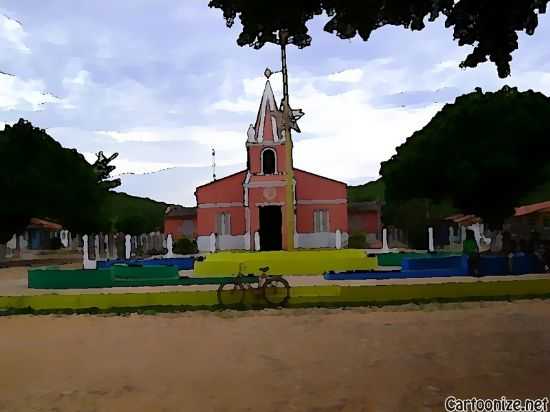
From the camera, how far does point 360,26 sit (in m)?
6.64

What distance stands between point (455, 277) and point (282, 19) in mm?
12983

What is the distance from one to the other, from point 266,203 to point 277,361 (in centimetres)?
2209

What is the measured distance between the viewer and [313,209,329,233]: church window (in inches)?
1256

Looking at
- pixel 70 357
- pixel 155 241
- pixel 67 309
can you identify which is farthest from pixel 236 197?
pixel 70 357

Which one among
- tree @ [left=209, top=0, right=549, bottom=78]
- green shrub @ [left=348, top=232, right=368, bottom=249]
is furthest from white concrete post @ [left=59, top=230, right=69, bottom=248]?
tree @ [left=209, top=0, right=549, bottom=78]

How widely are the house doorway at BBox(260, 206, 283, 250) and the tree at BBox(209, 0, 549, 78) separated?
23.4 m

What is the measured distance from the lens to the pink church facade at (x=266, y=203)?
2983cm

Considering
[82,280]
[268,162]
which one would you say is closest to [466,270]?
[82,280]

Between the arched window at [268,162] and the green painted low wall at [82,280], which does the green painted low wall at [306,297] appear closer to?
the green painted low wall at [82,280]

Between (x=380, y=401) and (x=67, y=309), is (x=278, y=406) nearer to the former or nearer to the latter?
(x=380, y=401)

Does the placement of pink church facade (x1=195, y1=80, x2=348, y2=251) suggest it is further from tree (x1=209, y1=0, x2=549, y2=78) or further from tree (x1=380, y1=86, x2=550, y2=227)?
tree (x1=209, y1=0, x2=549, y2=78)

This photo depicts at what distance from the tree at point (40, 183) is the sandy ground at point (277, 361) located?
25.1 meters

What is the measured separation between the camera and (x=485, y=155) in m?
32.3

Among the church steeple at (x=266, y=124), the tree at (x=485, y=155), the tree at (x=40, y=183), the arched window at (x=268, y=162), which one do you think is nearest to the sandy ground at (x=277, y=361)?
the arched window at (x=268, y=162)
